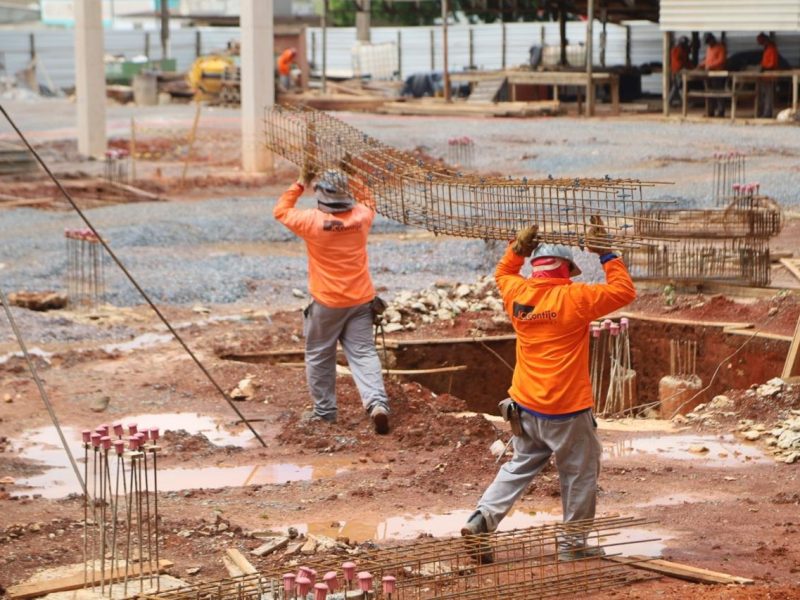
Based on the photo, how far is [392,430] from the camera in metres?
10.4

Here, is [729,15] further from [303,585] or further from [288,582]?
[303,585]

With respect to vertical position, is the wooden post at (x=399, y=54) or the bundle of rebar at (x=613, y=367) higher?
the wooden post at (x=399, y=54)

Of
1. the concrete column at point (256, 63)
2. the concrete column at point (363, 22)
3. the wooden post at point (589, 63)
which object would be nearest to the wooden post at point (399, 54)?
the concrete column at point (363, 22)

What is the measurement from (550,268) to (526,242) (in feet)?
0.66

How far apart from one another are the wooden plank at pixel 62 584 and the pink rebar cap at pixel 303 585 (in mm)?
1243

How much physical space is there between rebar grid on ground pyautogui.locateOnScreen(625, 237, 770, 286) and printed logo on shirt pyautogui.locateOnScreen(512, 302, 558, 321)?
7.23 meters

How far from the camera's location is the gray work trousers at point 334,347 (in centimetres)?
1053

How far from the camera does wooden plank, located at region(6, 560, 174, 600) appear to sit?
6891 millimetres

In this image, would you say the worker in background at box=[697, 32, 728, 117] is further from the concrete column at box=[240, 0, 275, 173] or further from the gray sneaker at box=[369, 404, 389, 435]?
the gray sneaker at box=[369, 404, 389, 435]

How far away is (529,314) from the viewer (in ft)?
24.3

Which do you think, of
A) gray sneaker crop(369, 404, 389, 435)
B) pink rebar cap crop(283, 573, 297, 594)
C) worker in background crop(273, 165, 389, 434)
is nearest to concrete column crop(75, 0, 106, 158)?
worker in background crop(273, 165, 389, 434)

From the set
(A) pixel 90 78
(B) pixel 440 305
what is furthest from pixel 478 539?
(A) pixel 90 78

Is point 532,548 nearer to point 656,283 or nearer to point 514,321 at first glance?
point 514,321

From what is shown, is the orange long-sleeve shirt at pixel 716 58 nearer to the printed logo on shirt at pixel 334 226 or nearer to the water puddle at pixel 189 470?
the printed logo on shirt at pixel 334 226
